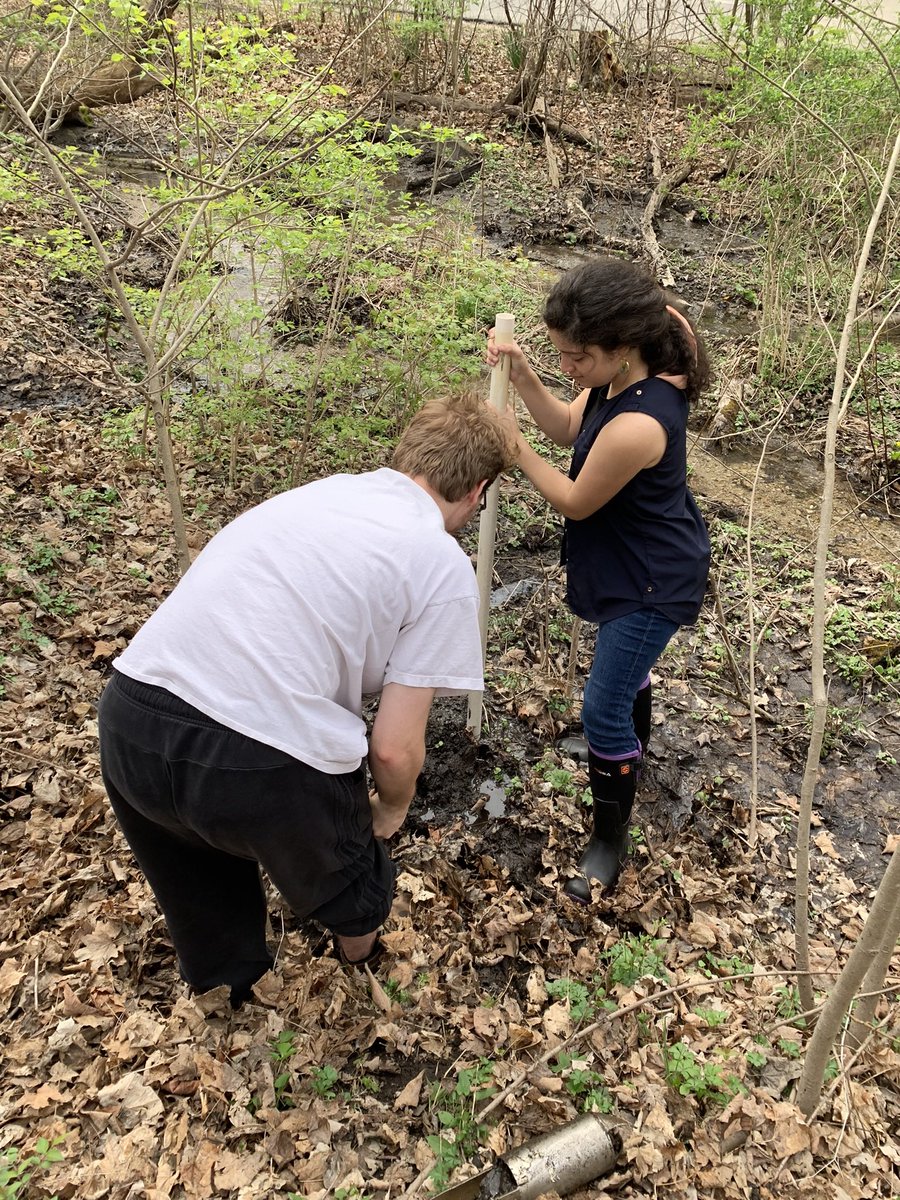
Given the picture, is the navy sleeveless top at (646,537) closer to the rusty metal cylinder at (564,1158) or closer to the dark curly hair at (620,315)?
the dark curly hair at (620,315)

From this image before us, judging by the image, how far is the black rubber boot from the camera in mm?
2891

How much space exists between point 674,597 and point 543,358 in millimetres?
5229

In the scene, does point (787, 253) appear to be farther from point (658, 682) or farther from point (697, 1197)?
point (697, 1197)

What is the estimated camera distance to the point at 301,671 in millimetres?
1754

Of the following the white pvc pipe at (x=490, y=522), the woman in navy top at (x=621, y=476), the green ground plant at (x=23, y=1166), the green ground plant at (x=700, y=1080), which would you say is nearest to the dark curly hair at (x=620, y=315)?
the woman in navy top at (x=621, y=476)

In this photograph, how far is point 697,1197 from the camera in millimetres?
2150

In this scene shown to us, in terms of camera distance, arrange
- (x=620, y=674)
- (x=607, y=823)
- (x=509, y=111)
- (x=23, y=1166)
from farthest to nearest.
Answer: (x=509, y=111) → (x=607, y=823) → (x=620, y=674) → (x=23, y=1166)

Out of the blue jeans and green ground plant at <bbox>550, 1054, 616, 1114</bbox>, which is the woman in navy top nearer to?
the blue jeans

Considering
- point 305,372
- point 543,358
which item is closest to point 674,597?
point 305,372

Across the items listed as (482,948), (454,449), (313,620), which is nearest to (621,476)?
(454,449)

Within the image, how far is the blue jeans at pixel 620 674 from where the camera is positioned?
8.45 ft

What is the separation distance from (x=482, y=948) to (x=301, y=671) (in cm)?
169

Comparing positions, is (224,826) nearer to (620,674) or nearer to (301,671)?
(301,671)

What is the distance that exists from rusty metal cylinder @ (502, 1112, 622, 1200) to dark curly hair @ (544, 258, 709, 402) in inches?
89.3
